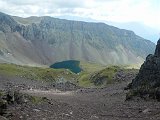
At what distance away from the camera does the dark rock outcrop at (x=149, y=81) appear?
61.3 metres

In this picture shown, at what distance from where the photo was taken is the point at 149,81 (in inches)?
2872

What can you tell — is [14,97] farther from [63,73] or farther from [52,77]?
[63,73]

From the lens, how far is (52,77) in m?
178

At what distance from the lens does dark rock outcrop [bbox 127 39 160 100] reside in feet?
201

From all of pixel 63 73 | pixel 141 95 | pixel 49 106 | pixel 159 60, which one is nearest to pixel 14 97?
pixel 49 106

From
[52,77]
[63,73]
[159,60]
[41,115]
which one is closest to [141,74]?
[159,60]

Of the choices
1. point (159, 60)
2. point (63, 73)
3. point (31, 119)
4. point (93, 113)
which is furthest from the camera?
point (63, 73)

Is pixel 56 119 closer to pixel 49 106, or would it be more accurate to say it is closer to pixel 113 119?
pixel 113 119

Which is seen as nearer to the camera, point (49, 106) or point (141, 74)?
point (49, 106)

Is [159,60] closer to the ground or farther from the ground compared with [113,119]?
farther from the ground

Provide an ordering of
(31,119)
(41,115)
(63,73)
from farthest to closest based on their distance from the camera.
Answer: (63,73)
(41,115)
(31,119)

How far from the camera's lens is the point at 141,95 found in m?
63.0

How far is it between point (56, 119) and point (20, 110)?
4.39 metres

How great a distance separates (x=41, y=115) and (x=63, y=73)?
151559mm
